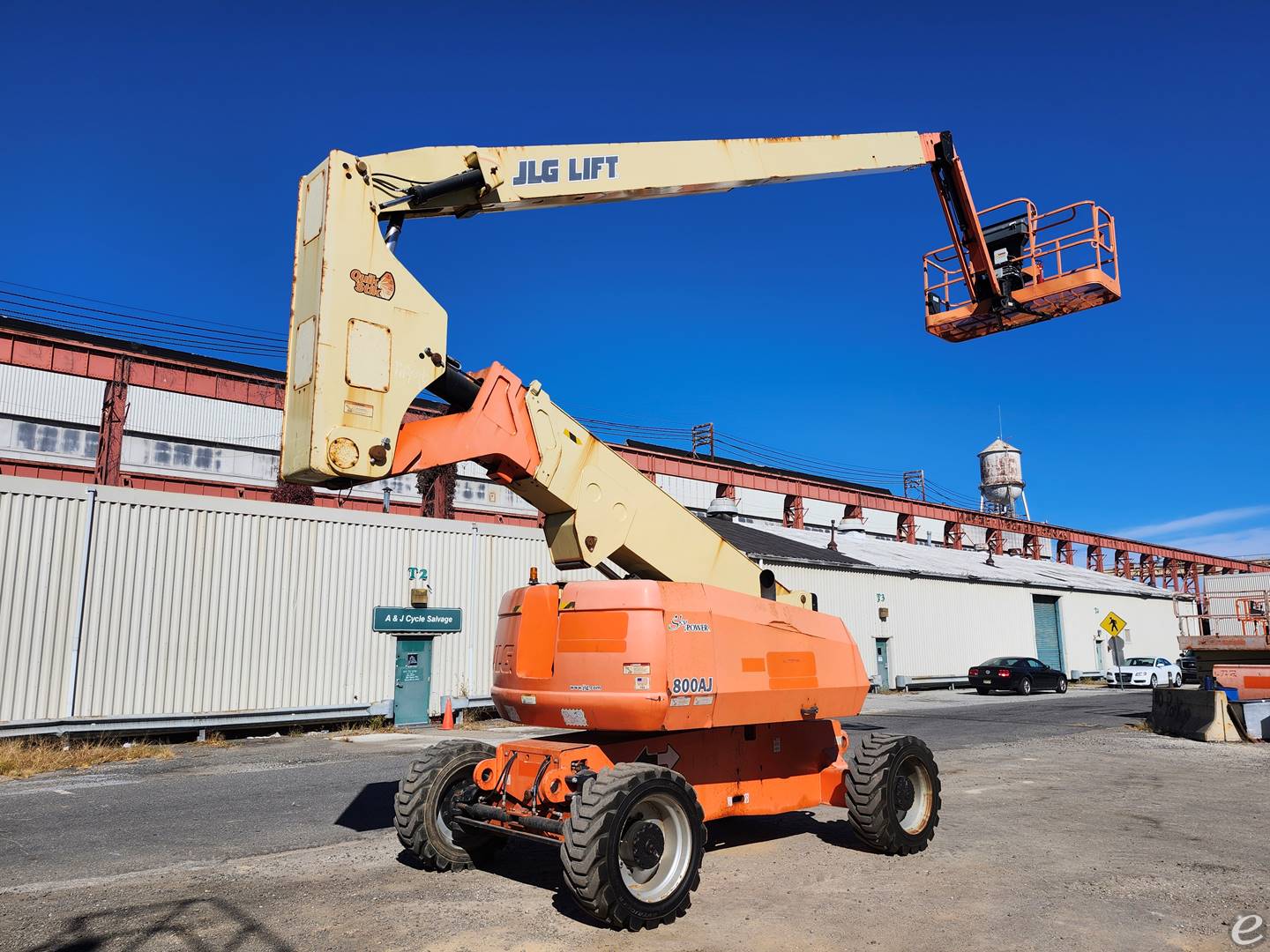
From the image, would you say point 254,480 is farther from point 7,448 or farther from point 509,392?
point 509,392

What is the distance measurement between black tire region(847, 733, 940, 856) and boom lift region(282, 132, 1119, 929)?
0.06 feet

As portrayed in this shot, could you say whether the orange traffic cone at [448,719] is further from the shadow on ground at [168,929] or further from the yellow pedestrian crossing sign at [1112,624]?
the yellow pedestrian crossing sign at [1112,624]

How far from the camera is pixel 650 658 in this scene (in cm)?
586

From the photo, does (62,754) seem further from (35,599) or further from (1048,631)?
(1048,631)

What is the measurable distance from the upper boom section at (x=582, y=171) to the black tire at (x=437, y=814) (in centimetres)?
402

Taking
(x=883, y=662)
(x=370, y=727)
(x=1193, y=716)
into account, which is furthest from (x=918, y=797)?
(x=883, y=662)

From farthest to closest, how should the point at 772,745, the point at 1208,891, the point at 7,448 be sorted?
the point at 7,448 < the point at 772,745 < the point at 1208,891

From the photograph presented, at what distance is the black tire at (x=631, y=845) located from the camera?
5.22 m

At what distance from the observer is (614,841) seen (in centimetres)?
529

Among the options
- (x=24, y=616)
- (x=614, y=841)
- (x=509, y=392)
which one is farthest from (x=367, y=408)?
(x=24, y=616)

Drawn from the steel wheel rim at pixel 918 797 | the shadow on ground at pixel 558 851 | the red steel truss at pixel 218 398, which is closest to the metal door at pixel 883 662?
the red steel truss at pixel 218 398

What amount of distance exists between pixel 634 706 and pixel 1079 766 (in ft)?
32.9

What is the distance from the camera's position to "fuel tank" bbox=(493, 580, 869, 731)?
19.4 feet

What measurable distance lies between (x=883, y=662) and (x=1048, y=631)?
13.5m
